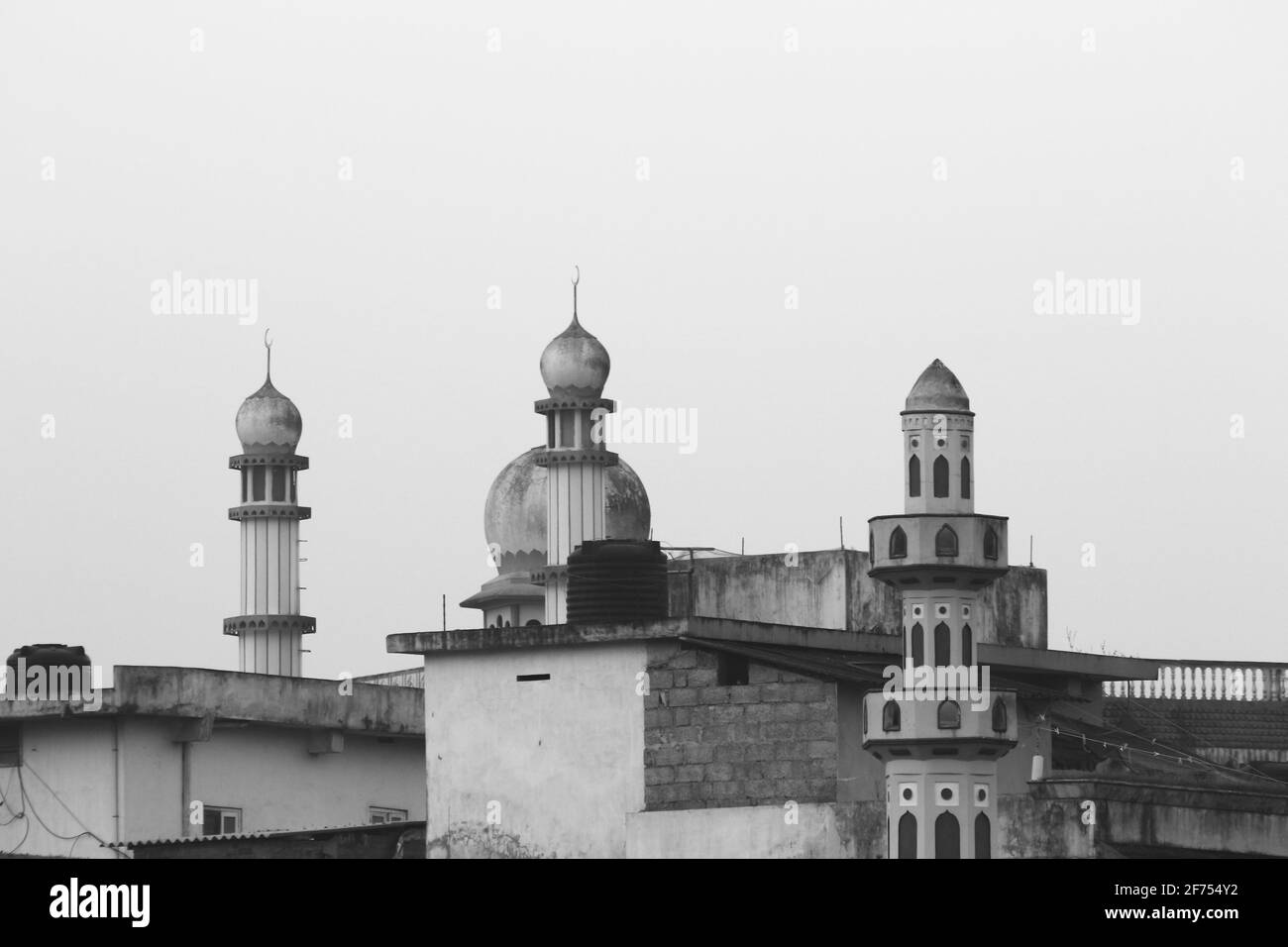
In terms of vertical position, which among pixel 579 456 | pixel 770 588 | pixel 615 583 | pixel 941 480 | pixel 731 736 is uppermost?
pixel 579 456

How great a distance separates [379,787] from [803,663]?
1021 centimetres

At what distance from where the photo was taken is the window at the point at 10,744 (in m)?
34.4

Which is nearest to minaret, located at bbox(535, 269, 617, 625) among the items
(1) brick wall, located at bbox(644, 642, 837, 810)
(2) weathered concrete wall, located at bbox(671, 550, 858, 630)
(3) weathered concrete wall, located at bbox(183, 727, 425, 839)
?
(2) weathered concrete wall, located at bbox(671, 550, 858, 630)

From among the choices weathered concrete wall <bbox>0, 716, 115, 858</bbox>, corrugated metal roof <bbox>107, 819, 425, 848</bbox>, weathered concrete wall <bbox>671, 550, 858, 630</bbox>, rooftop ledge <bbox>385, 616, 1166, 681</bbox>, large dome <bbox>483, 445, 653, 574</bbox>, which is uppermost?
large dome <bbox>483, 445, 653, 574</bbox>

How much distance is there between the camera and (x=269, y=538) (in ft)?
168

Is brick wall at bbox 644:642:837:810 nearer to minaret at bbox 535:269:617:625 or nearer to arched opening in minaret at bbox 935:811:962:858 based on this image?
arched opening in minaret at bbox 935:811:962:858

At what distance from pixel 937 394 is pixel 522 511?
2456 centimetres

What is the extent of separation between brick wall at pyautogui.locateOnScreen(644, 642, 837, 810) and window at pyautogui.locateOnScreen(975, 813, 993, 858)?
12.4 feet

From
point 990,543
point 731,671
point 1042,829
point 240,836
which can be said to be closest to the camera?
point 990,543

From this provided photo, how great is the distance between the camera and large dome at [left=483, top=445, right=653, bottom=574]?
49000 mm

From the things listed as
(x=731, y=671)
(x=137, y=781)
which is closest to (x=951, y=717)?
(x=731, y=671)

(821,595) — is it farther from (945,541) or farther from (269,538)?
(269,538)

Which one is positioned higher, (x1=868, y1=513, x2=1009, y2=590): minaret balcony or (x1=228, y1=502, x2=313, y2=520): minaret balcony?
(x1=228, y1=502, x2=313, y2=520): minaret balcony
